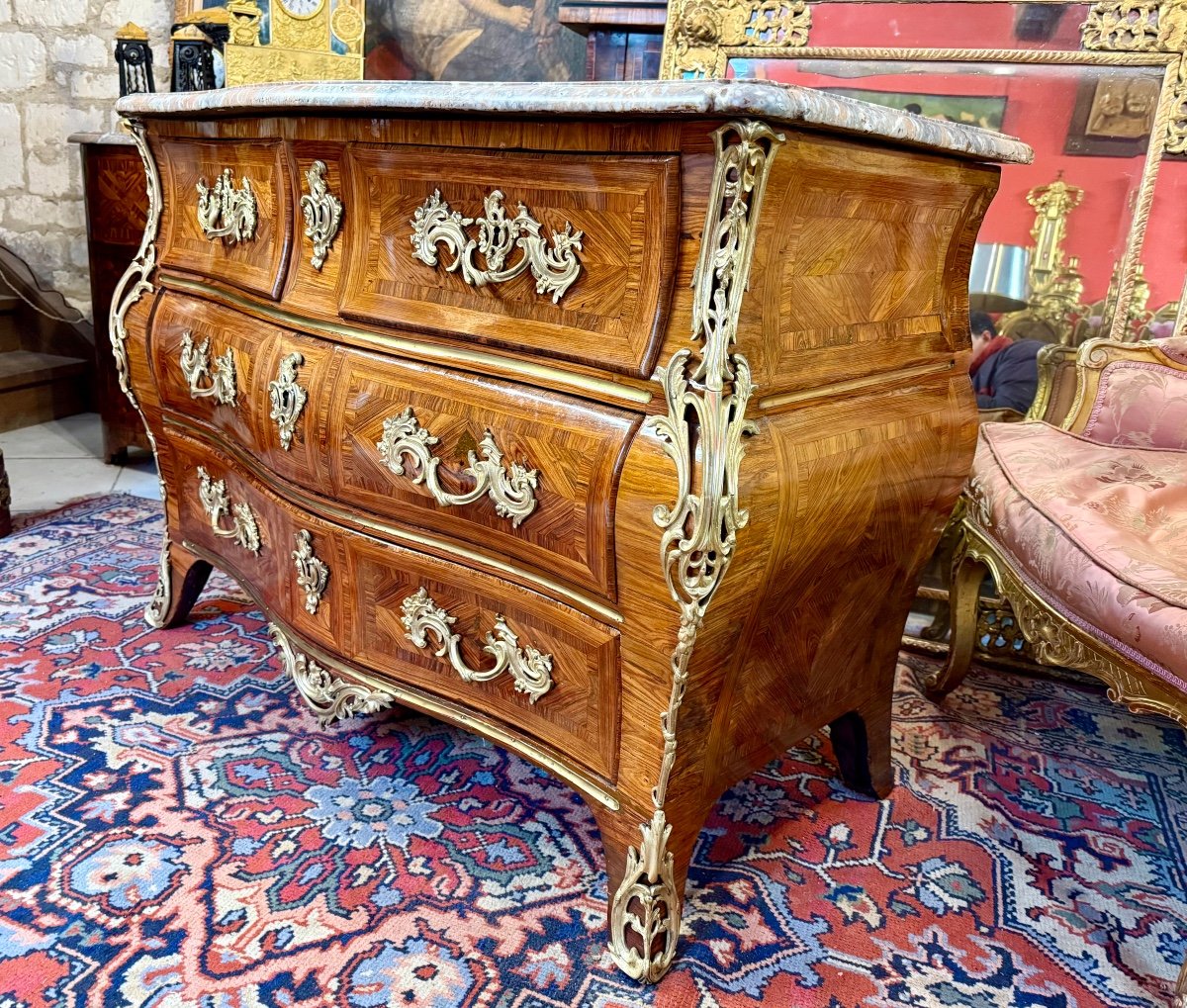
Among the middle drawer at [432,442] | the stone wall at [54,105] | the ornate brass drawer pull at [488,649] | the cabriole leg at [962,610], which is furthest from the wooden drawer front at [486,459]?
the stone wall at [54,105]

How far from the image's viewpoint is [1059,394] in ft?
7.52

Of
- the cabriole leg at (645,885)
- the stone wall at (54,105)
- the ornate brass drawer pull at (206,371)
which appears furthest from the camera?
the stone wall at (54,105)

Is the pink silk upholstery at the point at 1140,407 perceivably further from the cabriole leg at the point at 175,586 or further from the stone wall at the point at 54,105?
the stone wall at the point at 54,105

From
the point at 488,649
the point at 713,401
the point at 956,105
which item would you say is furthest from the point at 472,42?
the point at 713,401

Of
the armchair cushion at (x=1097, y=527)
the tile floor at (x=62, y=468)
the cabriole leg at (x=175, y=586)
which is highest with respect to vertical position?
the armchair cushion at (x=1097, y=527)

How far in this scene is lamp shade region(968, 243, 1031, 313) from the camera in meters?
2.29

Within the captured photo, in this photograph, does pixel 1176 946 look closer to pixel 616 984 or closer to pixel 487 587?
pixel 616 984

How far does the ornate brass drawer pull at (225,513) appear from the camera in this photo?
176 centimetres

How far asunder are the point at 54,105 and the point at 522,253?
3.56m

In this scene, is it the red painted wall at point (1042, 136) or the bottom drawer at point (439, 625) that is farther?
the red painted wall at point (1042, 136)

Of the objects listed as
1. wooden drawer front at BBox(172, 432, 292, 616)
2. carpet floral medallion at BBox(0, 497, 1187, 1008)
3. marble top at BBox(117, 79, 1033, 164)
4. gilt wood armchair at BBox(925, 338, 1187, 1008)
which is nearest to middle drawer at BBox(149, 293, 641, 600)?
wooden drawer front at BBox(172, 432, 292, 616)

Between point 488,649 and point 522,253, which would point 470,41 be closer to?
point 522,253

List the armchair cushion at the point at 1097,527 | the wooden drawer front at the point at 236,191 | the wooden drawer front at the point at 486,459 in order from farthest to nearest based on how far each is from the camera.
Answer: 1. the wooden drawer front at the point at 236,191
2. the armchair cushion at the point at 1097,527
3. the wooden drawer front at the point at 486,459

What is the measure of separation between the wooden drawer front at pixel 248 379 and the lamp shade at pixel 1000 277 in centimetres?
169
